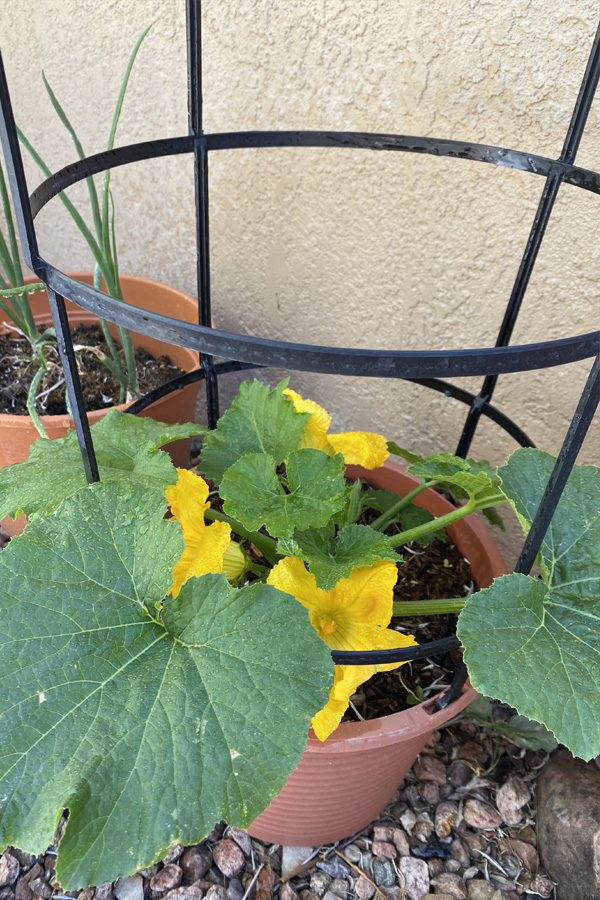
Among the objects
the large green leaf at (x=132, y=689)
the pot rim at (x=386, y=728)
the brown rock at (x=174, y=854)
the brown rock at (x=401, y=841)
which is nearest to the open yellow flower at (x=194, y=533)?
the large green leaf at (x=132, y=689)

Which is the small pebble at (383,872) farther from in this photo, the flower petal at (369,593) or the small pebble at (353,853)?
the flower petal at (369,593)

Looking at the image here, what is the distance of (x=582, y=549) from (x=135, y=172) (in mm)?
1554

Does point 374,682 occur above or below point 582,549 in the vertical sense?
below

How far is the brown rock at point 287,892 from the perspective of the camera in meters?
1.05

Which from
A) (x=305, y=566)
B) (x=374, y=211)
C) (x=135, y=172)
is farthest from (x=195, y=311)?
(x=305, y=566)

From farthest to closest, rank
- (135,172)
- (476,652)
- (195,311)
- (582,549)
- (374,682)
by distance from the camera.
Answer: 1. (135,172)
2. (195,311)
3. (374,682)
4. (582,549)
5. (476,652)

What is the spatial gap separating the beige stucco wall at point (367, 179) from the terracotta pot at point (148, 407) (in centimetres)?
22

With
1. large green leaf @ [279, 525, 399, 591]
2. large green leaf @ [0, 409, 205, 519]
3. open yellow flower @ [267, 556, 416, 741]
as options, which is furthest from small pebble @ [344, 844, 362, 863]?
large green leaf @ [0, 409, 205, 519]

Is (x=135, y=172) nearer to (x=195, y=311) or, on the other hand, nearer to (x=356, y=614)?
(x=195, y=311)

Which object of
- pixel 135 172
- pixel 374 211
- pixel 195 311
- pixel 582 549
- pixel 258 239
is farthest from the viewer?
pixel 135 172

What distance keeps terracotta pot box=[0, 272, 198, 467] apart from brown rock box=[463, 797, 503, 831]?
0.88 metres

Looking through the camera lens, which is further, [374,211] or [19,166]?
[374,211]

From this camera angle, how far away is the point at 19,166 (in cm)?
54

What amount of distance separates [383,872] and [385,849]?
1.4 inches
